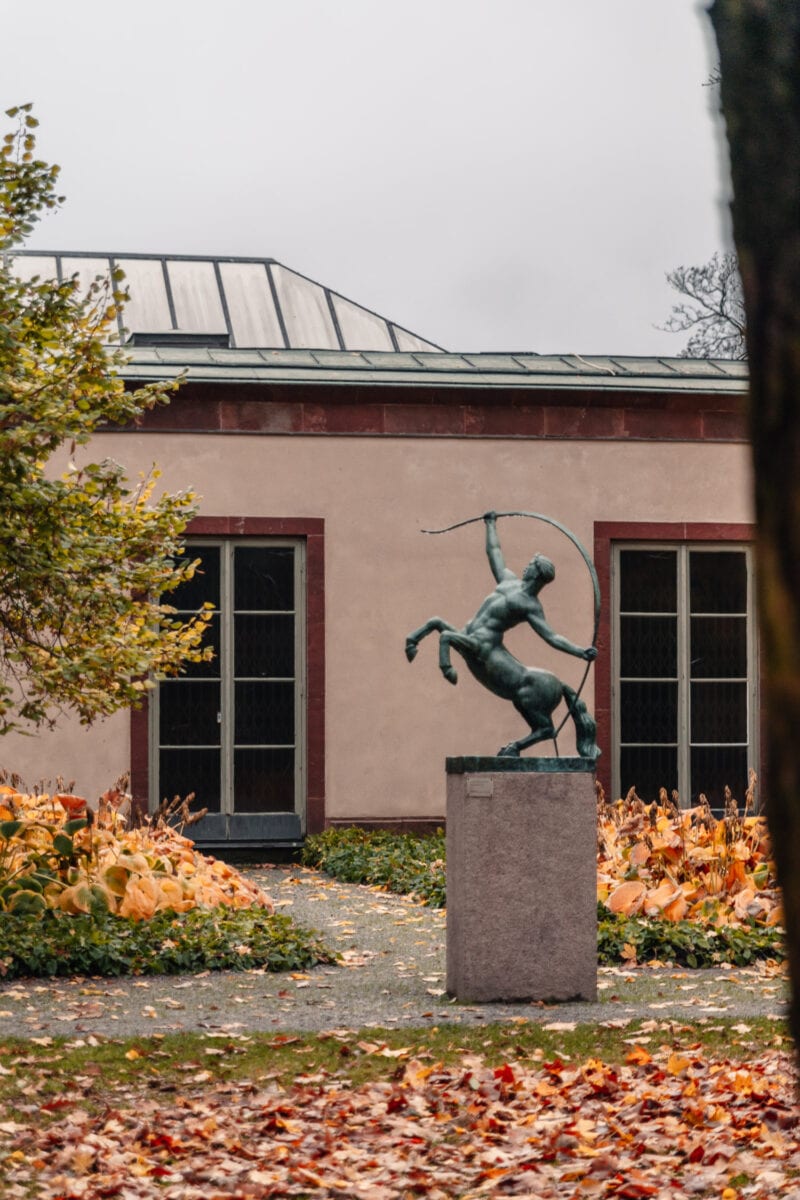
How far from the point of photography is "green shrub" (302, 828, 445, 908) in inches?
451

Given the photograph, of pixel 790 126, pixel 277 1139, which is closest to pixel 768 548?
→ pixel 790 126

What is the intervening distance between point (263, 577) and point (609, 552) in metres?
3.05

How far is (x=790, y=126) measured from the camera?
5.99ft

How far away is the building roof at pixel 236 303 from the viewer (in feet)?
76.4

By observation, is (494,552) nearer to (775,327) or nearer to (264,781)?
(264,781)

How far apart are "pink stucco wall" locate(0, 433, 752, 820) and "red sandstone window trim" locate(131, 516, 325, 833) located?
0.25ft

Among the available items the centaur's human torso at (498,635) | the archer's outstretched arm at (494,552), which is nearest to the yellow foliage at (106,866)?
the centaur's human torso at (498,635)

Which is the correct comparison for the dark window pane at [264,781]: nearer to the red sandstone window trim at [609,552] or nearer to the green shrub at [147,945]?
the red sandstone window trim at [609,552]

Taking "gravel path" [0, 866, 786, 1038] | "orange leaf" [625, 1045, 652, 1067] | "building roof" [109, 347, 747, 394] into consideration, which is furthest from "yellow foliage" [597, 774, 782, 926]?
"building roof" [109, 347, 747, 394]

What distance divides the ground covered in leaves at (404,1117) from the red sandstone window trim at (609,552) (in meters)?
7.92

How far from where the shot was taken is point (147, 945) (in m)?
8.52

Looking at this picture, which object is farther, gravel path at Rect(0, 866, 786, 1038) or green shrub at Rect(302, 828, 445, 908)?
green shrub at Rect(302, 828, 445, 908)

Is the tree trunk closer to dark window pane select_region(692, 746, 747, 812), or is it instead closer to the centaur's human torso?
the centaur's human torso

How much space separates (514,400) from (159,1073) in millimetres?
9508
